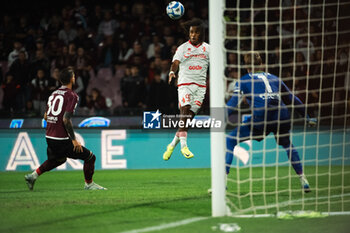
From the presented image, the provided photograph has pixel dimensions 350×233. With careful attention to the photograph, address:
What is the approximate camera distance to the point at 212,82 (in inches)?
243

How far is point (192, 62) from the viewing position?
9789 millimetres

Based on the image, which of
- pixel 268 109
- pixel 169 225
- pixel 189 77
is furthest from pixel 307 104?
pixel 169 225

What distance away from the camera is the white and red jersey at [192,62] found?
9.70m

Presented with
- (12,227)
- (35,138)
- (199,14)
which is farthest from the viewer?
(199,14)

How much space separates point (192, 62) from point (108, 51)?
7429 millimetres

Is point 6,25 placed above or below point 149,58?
above

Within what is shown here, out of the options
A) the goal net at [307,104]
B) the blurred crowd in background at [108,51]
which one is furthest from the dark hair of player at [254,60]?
the blurred crowd in background at [108,51]

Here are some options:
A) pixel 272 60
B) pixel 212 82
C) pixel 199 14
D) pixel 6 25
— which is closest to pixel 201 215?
pixel 212 82

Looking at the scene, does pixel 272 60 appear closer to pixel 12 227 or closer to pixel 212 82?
pixel 212 82

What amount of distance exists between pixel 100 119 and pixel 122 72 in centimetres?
290

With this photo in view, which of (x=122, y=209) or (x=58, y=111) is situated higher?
(x=58, y=111)

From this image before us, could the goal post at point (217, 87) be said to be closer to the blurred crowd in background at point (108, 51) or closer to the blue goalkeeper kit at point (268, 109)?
the blue goalkeeper kit at point (268, 109)

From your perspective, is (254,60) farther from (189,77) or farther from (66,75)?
(66,75)

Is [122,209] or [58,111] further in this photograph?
[58,111]
